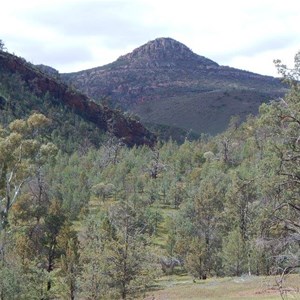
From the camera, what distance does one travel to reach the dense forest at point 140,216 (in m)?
23.8

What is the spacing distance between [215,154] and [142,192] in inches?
1348

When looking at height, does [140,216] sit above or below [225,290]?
above

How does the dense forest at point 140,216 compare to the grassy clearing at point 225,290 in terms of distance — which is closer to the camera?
the dense forest at point 140,216

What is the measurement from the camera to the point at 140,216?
6900 centimetres

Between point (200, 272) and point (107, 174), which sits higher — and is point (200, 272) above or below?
below

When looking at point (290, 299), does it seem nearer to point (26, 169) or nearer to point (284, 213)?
point (284, 213)

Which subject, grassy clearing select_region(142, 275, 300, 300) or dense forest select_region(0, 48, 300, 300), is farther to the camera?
grassy clearing select_region(142, 275, 300, 300)

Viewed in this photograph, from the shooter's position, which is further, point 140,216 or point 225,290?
point 140,216

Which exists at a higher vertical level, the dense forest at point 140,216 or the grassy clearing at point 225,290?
the dense forest at point 140,216

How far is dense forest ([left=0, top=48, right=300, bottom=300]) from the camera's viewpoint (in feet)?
78.2

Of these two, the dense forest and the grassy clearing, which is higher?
the dense forest

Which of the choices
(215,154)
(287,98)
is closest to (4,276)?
(287,98)

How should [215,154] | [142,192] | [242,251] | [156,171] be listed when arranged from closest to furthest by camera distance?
[242,251], [142,192], [156,171], [215,154]

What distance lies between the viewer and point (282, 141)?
23500 millimetres
